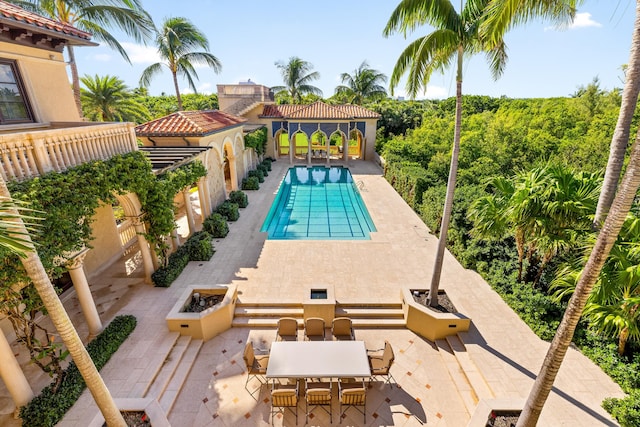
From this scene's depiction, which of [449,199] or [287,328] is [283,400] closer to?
[287,328]

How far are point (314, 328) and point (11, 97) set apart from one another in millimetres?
11453

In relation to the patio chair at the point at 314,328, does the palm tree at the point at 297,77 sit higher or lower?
higher

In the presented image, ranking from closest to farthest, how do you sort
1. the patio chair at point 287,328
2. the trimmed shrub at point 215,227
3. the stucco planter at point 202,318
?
the patio chair at point 287,328
the stucco planter at point 202,318
the trimmed shrub at point 215,227

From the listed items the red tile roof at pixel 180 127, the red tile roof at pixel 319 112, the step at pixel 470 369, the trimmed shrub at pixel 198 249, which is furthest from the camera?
the red tile roof at pixel 319 112

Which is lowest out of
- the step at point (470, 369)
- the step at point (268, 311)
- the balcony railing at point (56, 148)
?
the step at point (470, 369)

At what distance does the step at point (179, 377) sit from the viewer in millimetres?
7383

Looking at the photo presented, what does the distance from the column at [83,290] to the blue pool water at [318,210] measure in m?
9.37

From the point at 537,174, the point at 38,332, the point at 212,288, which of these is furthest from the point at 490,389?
the point at 38,332

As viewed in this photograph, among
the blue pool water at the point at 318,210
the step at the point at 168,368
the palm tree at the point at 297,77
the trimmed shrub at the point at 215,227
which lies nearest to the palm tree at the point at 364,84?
the palm tree at the point at 297,77

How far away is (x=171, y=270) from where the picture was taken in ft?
39.5

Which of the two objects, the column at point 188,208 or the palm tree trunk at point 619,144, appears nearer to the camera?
the palm tree trunk at point 619,144

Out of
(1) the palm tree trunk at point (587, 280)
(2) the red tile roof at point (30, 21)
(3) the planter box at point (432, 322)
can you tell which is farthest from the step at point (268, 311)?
(2) the red tile roof at point (30, 21)

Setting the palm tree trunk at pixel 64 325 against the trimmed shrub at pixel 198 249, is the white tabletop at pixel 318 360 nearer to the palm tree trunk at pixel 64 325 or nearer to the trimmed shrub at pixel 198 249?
the palm tree trunk at pixel 64 325

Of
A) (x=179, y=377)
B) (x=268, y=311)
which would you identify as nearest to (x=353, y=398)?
(x=268, y=311)
